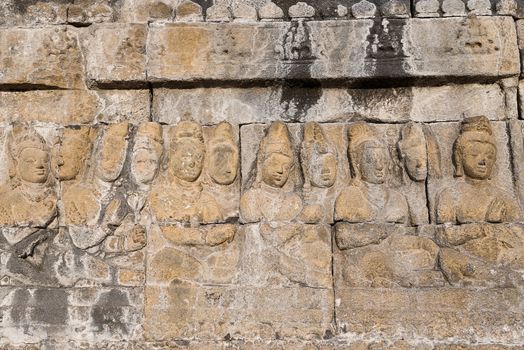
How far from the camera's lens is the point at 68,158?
655cm

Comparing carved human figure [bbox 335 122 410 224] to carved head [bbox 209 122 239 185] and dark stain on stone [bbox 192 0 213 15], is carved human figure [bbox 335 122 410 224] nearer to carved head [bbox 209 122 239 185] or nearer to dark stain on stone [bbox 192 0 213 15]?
carved head [bbox 209 122 239 185]

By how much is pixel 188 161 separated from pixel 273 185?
0.79 meters

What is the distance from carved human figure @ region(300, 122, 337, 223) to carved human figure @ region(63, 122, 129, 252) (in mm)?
1648

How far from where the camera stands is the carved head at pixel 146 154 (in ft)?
21.4

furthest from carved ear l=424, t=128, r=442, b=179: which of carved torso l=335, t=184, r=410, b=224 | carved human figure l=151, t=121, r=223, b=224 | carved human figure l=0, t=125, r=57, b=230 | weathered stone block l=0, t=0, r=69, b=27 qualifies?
weathered stone block l=0, t=0, r=69, b=27

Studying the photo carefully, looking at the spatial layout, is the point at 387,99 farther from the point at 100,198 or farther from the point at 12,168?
the point at 12,168

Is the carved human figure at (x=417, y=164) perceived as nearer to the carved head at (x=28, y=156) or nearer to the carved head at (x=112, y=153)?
the carved head at (x=112, y=153)

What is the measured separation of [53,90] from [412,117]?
333cm

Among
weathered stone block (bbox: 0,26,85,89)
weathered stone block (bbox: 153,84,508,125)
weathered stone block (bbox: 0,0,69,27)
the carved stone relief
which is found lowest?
the carved stone relief

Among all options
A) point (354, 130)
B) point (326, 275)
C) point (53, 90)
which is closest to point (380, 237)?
point (326, 275)

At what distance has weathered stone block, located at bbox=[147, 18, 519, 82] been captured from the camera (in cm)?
653

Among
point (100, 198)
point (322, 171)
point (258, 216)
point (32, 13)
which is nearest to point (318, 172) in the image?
point (322, 171)

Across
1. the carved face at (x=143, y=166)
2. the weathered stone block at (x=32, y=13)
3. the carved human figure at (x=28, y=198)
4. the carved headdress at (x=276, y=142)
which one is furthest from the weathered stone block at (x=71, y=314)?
the weathered stone block at (x=32, y=13)

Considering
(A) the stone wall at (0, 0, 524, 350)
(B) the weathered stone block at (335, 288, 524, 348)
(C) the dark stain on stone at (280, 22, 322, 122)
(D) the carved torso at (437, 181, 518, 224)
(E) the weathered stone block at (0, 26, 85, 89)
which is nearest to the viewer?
(B) the weathered stone block at (335, 288, 524, 348)
